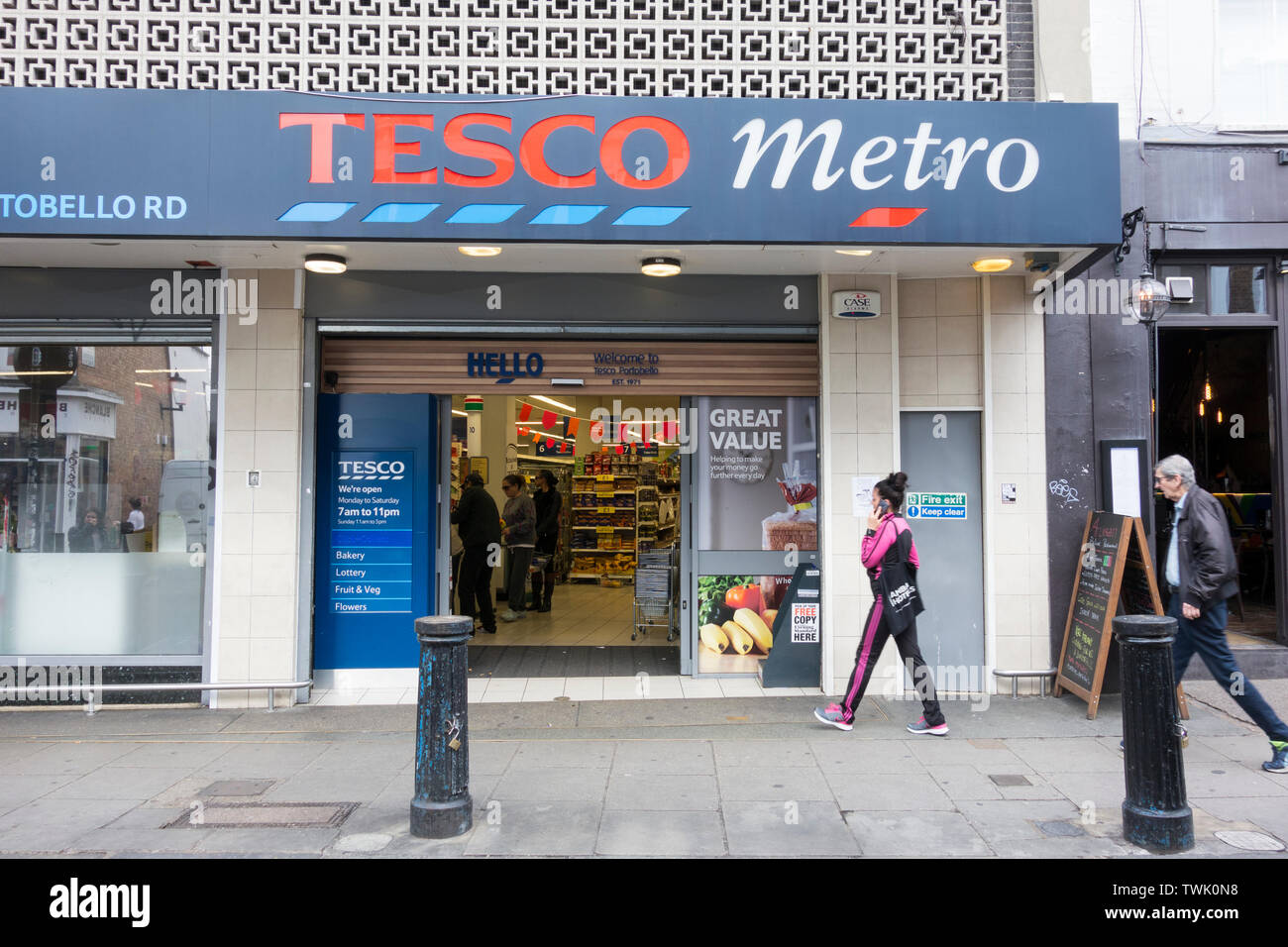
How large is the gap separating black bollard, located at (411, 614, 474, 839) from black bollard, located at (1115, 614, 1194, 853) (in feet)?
11.4

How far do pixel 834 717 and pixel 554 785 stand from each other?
7.44 feet

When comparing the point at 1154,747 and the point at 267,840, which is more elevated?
the point at 1154,747

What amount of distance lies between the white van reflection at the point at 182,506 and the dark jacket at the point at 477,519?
3.26 metres

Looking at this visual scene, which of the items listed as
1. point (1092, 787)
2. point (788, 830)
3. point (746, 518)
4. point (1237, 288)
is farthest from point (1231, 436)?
point (788, 830)

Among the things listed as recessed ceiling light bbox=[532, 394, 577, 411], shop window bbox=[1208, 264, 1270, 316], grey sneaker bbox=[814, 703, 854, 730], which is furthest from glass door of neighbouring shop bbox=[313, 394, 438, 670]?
shop window bbox=[1208, 264, 1270, 316]

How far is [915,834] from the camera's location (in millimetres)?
4676

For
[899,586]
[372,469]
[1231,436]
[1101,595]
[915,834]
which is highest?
[1231,436]

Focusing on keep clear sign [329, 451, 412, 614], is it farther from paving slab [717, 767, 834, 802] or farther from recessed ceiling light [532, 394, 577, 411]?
recessed ceiling light [532, 394, 577, 411]

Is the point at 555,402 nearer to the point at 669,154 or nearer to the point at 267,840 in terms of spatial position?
the point at 669,154

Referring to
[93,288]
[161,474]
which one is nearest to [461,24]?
[93,288]

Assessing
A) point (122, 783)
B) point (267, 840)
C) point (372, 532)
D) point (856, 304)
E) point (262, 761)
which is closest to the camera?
point (267, 840)

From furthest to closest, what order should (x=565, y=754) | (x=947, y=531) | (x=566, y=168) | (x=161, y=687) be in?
(x=947, y=531), (x=161, y=687), (x=566, y=168), (x=565, y=754)

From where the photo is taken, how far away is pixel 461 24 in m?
6.98
